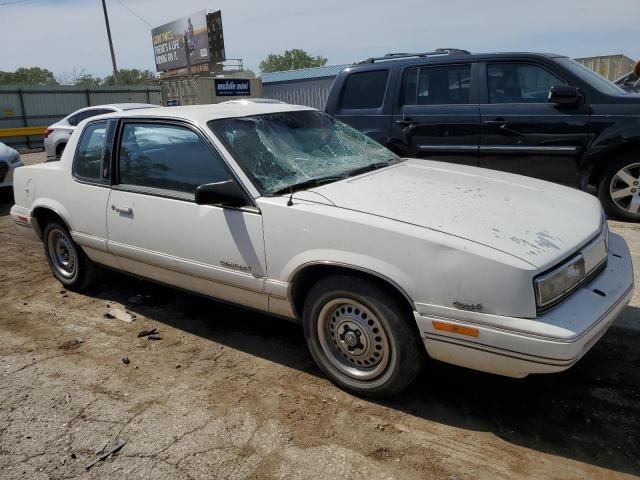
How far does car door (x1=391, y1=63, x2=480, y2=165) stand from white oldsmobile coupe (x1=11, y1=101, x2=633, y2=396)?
2.38 metres

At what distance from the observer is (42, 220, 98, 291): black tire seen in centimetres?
481

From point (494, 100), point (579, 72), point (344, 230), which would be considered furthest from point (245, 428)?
point (579, 72)

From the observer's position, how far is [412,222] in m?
2.77

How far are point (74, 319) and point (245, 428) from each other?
7.46ft

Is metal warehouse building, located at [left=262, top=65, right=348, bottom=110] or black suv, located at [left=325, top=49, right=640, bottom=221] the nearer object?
black suv, located at [left=325, top=49, right=640, bottom=221]

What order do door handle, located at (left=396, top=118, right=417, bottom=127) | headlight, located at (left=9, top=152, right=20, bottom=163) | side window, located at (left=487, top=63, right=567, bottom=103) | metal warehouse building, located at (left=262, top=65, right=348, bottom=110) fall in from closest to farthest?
side window, located at (left=487, top=63, right=567, bottom=103) → door handle, located at (left=396, top=118, right=417, bottom=127) → headlight, located at (left=9, top=152, right=20, bottom=163) → metal warehouse building, located at (left=262, top=65, right=348, bottom=110)

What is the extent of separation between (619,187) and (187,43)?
4353cm

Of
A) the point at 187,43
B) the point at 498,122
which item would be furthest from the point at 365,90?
the point at 187,43

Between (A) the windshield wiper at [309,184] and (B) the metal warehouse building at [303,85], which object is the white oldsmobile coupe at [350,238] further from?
(B) the metal warehouse building at [303,85]

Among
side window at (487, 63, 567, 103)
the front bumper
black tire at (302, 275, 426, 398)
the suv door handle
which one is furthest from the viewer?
the suv door handle

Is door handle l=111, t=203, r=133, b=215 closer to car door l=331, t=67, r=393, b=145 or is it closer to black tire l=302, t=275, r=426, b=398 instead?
black tire l=302, t=275, r=426, b=398

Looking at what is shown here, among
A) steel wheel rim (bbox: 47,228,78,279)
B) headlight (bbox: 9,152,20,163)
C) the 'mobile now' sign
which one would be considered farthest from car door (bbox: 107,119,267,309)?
the 'mobile now' sign

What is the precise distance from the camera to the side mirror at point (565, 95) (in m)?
5.67

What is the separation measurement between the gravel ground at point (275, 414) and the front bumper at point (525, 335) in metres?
0.43
